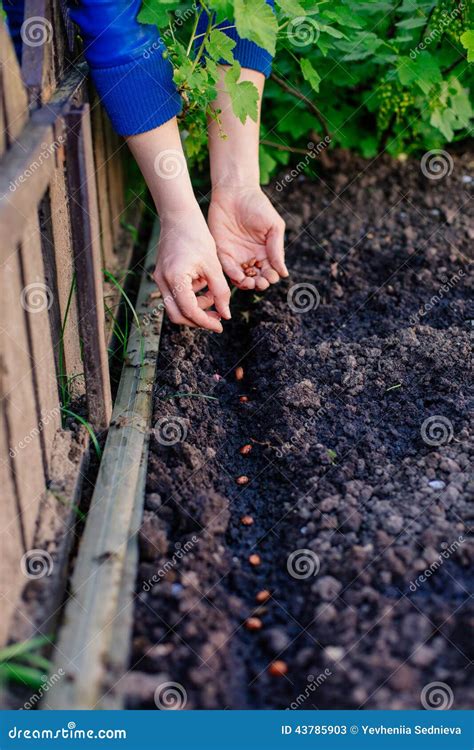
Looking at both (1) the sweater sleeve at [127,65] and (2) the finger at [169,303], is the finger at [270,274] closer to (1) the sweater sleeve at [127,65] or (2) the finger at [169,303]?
(2) the finger at [169,303]

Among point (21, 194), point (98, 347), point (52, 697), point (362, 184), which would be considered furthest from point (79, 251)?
point (362, 184)

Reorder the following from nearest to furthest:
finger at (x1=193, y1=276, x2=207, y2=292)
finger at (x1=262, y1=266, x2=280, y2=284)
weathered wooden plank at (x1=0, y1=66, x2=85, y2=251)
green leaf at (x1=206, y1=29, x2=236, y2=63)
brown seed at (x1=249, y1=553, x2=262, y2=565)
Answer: weathered wooden plank at (x1=0, y1=66, x2=85, y2=251) < brown seed at (x1=249, y1=553, x2=262, y2=565) < green leaf at (x1=206, y1=29, x2=236, y2=63) < finger at (x1=193, y1=276, x2=207, y2=292) < finger at (x1=262, y1=266, x2=280, y2=284)

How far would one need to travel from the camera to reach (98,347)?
2178 mm

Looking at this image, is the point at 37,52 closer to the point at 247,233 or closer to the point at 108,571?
the point at 247,233

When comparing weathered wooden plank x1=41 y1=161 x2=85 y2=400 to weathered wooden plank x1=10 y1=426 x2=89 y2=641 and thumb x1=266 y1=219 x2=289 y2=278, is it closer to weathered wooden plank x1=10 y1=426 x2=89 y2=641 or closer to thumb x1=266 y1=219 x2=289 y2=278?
weathered wooden plank x1=10 y1=426 x2=89 y2=641

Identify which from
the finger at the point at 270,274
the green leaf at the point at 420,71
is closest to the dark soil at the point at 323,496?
the finger at the point at 270,274

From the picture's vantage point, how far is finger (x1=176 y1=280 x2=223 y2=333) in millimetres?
2328

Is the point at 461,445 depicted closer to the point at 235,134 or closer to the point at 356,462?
the point at 356,462

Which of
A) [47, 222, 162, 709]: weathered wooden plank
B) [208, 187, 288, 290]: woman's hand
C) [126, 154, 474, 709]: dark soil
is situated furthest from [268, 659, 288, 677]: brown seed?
[208, 187, 288, 290]: woman's hand

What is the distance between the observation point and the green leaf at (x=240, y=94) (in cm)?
235

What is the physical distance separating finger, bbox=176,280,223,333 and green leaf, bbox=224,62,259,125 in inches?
20.7

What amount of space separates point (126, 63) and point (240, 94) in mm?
343

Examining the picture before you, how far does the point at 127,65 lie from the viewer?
237cm

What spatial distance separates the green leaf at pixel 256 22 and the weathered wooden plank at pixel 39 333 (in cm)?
75
